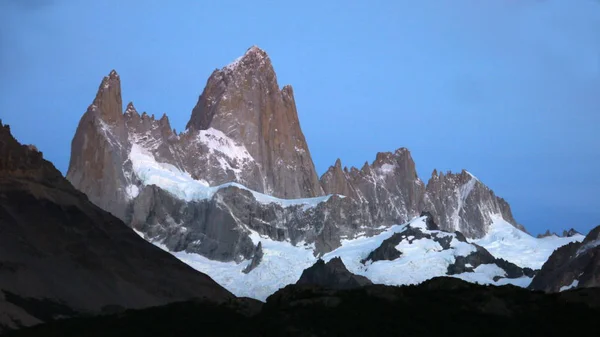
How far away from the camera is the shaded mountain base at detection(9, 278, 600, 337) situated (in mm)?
92188

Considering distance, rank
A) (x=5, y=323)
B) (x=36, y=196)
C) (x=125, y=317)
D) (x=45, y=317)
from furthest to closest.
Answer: (x=36, y=196) < (x=45, y=317) < (x=5, y=323) < (x=125, y=317)

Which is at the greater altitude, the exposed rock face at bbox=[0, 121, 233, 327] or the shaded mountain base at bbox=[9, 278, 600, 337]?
the exposed rock face at bbox=[0, 121, 233, 327]

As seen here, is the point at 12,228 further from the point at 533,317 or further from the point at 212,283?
the point at 533,317

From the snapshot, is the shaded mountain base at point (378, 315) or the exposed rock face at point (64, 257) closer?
the shaded mountain base at point (378, 315)

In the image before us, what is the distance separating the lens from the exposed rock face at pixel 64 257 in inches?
5817

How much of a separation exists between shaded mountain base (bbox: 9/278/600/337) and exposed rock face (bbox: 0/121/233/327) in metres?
35.7

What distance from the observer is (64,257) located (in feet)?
524

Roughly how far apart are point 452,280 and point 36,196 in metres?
80.1

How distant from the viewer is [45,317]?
457 feet

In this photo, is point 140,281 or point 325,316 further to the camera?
point 140,281

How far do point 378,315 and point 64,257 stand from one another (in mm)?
71968

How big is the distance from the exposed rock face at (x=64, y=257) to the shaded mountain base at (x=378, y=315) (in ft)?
117

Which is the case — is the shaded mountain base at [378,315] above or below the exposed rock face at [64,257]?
below

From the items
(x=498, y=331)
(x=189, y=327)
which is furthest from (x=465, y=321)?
(x=189, y=327)
